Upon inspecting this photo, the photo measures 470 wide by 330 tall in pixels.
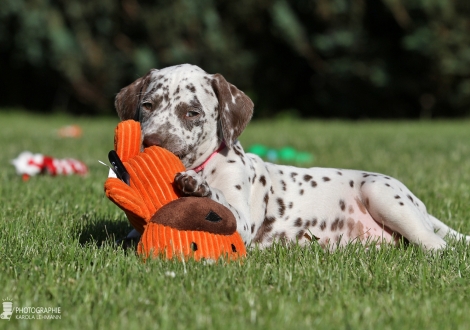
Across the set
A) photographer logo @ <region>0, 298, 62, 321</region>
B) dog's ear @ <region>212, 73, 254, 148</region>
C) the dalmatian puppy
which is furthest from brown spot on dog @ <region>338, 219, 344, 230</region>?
photographer logo @ <region>0, 298, 62, 321</region>

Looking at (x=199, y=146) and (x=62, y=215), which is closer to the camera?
(x=199, y=146)

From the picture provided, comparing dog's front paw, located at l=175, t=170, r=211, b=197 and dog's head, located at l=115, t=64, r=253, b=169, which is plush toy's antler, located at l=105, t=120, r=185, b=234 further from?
dog's head, located at l=115, t=64, r=253, b=169

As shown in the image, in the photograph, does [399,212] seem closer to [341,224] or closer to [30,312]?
[341,224]

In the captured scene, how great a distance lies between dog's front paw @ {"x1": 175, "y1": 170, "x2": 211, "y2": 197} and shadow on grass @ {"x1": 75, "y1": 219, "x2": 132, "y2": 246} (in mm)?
800

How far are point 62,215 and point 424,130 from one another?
14.1 meters

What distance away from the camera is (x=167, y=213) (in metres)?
4.16

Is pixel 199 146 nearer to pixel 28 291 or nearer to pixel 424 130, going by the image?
pixel 28 291

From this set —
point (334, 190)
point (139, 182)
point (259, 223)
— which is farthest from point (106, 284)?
point (334, 190)

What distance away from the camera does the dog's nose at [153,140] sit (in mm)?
4512

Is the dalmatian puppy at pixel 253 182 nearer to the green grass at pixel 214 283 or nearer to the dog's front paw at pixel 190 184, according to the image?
the dog's front paw at pixel 190 184

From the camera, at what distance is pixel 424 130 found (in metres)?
18.2

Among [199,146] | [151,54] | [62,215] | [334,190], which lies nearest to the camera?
[199,146]

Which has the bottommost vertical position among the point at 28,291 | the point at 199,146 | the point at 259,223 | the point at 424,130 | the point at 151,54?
the point at 28,291

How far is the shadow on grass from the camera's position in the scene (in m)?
5.03
